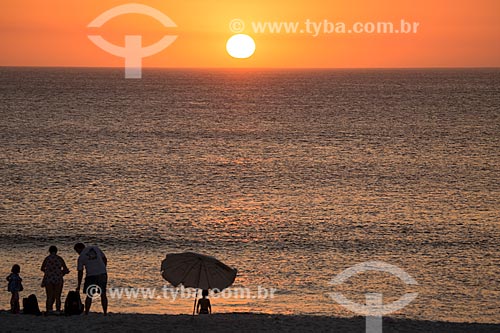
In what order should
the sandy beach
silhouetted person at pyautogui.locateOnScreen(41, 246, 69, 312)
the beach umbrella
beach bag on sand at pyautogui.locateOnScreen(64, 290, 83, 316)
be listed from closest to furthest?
the sandy beach, the beach umbrella, beach bag on sand at pyautogui.locateOnScreen(64, 290, 83, 316), silhouetted person at pyautogui.locateOnScreen(41, 246, 69, 312)

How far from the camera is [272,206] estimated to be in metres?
47.7

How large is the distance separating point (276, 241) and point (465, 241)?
344 inches

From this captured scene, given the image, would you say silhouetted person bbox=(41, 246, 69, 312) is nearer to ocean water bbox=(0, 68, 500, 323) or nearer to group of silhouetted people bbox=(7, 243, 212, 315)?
group of silhouetted people bbox=(7, 243, 212, 315)

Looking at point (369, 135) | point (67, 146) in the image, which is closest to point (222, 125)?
point (369, 135)

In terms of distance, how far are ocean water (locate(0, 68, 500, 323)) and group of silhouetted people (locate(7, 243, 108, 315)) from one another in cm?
532

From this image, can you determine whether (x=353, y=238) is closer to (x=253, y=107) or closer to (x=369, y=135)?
(x=369, y=135)

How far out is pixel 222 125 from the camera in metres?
112

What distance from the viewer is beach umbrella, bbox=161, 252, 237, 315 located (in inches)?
761

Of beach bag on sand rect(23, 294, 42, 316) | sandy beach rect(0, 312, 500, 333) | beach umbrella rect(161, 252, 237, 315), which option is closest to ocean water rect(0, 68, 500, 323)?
sandy beach rect(0, 312, 500, 333)

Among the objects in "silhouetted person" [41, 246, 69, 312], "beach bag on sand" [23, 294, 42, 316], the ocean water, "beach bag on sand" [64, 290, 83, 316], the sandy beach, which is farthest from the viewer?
the ocean water

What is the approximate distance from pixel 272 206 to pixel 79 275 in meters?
29.9

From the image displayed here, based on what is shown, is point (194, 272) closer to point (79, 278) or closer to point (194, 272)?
point (194, 272)

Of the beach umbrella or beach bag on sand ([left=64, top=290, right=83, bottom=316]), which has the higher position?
the beach umbrella

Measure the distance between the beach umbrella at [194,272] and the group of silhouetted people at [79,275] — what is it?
5.00 feet
